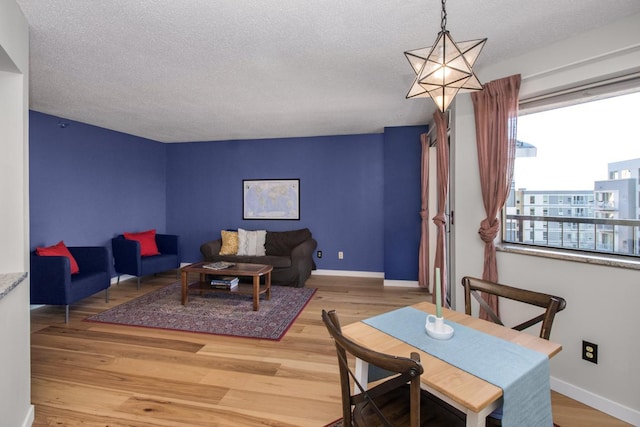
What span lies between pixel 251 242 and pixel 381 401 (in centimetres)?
408

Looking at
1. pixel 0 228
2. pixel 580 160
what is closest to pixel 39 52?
pixel 0 228

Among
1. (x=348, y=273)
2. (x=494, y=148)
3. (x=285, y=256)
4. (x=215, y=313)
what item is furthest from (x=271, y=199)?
(x=494, y=148)

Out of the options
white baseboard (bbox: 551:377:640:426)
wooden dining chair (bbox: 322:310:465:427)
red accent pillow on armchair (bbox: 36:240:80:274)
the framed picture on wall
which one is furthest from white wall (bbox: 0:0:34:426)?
the framed picture on wall

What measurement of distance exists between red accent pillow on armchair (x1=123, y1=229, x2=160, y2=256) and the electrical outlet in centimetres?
513

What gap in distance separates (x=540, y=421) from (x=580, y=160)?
1878 millimetres

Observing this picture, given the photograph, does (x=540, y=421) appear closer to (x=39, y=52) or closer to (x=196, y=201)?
(x=39, y=52)

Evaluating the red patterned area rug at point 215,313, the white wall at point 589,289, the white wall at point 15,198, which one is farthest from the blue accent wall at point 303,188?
the white wall at point 15,198

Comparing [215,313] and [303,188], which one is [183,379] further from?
[303,188]

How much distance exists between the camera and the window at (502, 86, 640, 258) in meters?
1.97

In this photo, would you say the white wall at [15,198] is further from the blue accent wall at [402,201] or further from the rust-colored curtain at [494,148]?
the blue accent wall at [402,201]

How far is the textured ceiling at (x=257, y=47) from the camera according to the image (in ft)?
5.92

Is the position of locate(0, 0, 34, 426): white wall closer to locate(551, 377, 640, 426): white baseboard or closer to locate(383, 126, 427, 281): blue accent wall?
locate(551, 377, 640, 426): white baseboard

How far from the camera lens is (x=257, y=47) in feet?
7.36

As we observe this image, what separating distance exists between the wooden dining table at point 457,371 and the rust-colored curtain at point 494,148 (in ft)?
3.65
